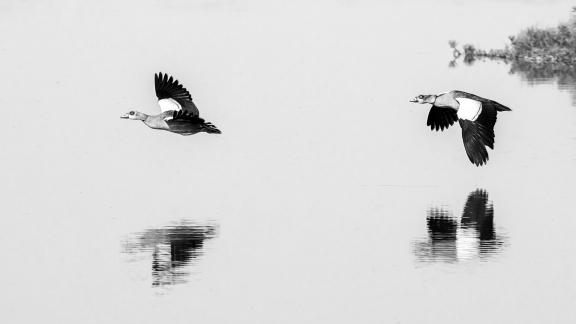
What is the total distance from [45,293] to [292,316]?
8.16 ft

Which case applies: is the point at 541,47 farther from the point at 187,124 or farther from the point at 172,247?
the point at 172,247

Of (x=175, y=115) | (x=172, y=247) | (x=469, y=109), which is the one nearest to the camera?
(x=172, y=247)

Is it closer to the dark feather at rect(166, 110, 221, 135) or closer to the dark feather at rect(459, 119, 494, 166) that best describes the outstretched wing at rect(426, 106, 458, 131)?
the dark feather at rect(459, 119, 494, 166)

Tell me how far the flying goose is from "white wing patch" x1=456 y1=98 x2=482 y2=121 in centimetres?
333

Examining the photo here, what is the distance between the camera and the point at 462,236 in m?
17.7

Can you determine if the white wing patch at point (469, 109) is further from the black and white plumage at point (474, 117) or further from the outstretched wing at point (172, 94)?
the outstretched wing at point (172, 94)

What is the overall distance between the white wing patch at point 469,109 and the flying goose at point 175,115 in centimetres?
333

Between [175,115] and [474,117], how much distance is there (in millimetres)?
3998

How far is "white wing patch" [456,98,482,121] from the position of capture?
21.6 metres

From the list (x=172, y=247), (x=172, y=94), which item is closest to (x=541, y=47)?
(x=172, y=94)

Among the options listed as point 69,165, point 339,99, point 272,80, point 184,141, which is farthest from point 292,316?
point 272,80

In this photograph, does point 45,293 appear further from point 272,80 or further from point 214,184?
point 272,80

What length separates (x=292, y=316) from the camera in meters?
14.6

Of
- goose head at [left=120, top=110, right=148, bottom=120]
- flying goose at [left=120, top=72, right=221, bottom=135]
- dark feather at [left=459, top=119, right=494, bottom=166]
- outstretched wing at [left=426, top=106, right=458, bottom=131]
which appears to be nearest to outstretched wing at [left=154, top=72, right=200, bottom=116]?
flying goose at [left=120, top=72, right=221, bottom=135]
